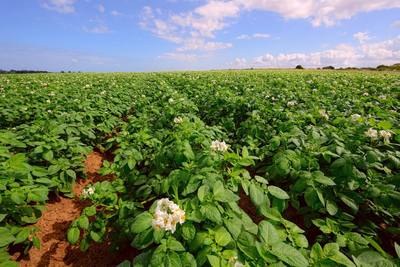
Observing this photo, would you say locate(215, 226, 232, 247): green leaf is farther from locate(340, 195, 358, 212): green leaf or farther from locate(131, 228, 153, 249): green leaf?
locate(340, 195, 358, 212): green leaf

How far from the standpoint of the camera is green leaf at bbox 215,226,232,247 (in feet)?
5.24

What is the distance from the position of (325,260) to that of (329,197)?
107 centimetres

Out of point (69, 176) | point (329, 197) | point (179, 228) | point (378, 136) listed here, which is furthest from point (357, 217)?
point (69, 176)

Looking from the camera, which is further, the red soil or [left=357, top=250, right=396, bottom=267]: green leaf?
the red soil

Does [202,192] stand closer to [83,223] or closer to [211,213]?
[211,213]

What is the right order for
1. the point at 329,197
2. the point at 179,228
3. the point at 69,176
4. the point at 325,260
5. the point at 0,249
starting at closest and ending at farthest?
the point at 325,260 → the point at 179,228 → the point at 0,249 → the point at 329,197 → the point at 69,176

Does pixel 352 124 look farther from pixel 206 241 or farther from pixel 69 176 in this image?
pixel 69 176

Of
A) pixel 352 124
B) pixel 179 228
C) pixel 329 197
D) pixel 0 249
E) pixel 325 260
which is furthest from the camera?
pixel 352 124

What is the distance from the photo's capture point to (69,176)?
3506 mm

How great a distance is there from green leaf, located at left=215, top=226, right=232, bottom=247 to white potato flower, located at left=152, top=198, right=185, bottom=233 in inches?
9.8

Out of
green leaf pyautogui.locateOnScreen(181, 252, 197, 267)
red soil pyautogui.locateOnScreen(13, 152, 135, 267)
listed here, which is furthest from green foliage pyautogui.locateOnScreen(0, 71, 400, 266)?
red soil pyautogui.locateOnScreen(13, 152, 135, 267)

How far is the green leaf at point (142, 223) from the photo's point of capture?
1.65 metres

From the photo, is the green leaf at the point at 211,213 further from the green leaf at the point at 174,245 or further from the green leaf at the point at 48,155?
the green leaf at the point at 48,155

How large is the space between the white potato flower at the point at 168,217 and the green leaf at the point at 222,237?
250 mm
